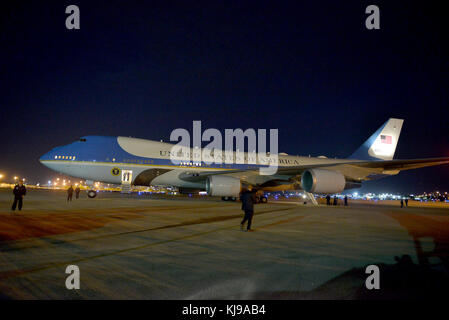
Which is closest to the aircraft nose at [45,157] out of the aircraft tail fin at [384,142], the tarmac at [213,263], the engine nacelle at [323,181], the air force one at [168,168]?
the air force one at [168,168]

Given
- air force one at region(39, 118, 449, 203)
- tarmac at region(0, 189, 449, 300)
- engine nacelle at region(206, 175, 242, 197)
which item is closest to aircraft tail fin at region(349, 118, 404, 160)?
air force one at region(39, 118, 449, 203)

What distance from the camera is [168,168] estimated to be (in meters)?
20.4

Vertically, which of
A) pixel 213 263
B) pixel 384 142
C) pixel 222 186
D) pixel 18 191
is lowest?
pixel 213 263

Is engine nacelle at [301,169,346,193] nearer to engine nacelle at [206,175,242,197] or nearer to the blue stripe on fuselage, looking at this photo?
engine nacelle at [206,175,242,197]

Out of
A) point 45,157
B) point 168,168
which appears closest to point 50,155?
point 45,157

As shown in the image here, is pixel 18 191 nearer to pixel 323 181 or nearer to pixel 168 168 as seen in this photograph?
pixel 168 168

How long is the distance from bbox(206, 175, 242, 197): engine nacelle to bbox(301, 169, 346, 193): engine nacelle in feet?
14.9

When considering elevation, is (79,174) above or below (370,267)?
above

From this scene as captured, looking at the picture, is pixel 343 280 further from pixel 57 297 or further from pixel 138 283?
pixel 57 297

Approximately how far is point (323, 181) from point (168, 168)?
11.4 meters

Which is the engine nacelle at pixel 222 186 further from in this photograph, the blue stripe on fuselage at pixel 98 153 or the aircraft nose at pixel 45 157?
the aircraft nose at pixel 45 157
